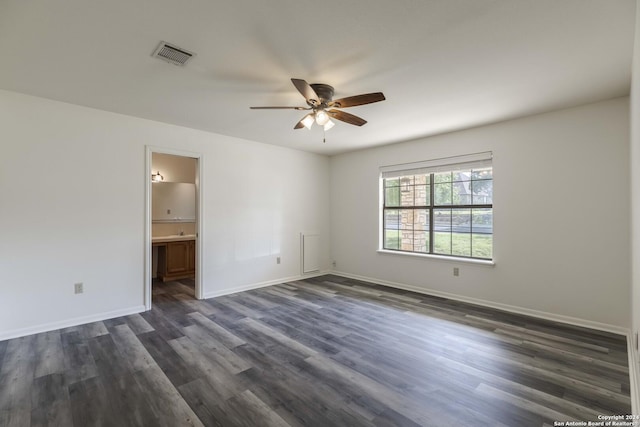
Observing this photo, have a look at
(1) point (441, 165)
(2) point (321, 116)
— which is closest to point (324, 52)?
(2) point (321, 116)

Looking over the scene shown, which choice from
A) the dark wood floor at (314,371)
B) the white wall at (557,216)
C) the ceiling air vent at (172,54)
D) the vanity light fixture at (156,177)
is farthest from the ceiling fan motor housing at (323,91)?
the vanity light fixture at (156,177)

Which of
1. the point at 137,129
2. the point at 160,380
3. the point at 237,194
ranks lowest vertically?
the point at 160,380

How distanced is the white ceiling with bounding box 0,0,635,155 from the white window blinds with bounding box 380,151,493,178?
74 cm

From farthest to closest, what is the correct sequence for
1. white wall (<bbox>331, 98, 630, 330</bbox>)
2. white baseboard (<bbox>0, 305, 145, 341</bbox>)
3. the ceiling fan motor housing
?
white wall (<bbox>331, 98, 630, 330</bbox>) → white baseboard (<bbox>0, 305, 145, 341</bbox>) → the ceiling fan motor housing

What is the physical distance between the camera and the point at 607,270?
3150 millimetres

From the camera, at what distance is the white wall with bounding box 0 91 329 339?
300 cm

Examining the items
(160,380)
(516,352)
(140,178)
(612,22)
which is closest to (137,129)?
→ (140,178)

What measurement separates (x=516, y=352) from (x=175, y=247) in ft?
18.0

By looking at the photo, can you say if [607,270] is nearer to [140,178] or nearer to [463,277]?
[463,277]

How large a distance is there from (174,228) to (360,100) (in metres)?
5.15

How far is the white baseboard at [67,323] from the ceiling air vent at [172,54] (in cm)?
302

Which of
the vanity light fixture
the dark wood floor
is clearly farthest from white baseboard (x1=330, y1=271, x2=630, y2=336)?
the vanity light fixture

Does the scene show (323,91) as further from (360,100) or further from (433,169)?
(433,169)

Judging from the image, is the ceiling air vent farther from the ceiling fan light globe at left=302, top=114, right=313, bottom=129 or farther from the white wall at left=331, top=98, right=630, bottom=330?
the white wall at left=331, top=98, right=630, bottom=330
